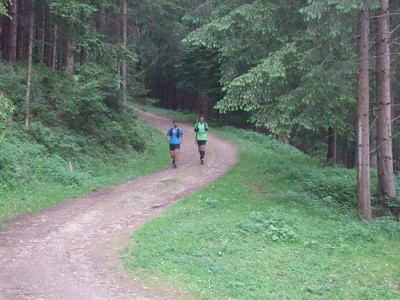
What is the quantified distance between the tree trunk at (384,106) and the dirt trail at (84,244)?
Answer: 518 cm

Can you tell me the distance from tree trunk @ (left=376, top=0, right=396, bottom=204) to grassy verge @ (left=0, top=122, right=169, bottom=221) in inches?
302

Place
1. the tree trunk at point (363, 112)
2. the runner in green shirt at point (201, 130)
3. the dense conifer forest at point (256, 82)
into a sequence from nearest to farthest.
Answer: the tree trunk at point (363, 112), the dense conifer forest at point (256, 82), the runner in green shirt at point (201, 130)

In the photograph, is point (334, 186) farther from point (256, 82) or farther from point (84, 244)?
point (84, 244)

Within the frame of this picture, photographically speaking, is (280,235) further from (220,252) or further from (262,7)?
(262,7)

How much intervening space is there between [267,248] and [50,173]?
7201mm

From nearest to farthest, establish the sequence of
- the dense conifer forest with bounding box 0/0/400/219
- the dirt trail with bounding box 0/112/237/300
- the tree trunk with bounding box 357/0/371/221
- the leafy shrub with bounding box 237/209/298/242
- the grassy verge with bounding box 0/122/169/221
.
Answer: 1. the dirt trail with bounding box 0/112/237/300
2. the leafy shrub with bounding box 237/209/298/242
3. the grassy verge with bounding box 0/122/169/221
4. the tree trunk with bounding box 357/0/371/221
5. the dense conifer forest with bounding box 0/0/400/219

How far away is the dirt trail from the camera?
17.3 feet

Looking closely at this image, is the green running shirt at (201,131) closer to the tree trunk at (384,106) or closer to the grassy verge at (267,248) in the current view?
the grassy verge at (267,248)

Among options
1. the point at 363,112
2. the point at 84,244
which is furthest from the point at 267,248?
the point at 363,112

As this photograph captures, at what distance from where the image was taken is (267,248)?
723 centimetres

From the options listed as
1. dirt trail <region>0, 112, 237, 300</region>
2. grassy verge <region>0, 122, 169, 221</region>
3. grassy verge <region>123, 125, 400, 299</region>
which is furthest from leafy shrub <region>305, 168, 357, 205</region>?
grassy verge <region>0, 122, 169, 221</region>

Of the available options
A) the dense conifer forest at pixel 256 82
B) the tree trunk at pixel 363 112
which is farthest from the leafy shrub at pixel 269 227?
the dense conifer forest at pixel 256 82

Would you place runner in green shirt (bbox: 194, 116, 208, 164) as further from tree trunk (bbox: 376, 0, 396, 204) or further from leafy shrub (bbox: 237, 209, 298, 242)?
leafy shrub (bbox: 237, 209, 298, 242)

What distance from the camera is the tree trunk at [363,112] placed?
9.85 metres
